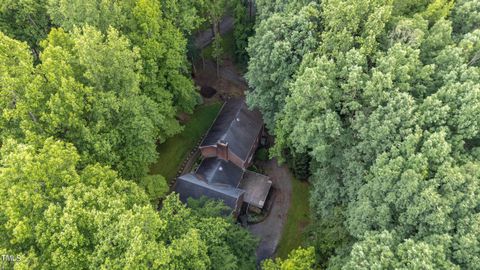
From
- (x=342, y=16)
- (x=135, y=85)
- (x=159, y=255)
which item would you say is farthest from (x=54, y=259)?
(x=342, y=16)

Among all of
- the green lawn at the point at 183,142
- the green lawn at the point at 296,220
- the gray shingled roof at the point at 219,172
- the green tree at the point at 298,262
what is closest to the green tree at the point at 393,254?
the green tree at the point at 298,262

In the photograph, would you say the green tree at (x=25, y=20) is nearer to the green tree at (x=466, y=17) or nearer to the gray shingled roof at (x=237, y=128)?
the gray shingled roof at (x=237, y=128)

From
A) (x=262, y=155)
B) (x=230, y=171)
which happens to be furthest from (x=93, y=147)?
(x=262, y=155)

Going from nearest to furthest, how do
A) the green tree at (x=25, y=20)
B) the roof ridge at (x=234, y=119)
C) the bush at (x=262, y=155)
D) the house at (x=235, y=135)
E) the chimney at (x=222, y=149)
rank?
1. the green tree at (x=25, y=20)
2. the chimney at (x=222, y=149)
3. the house at (x=235, y=135)
4. the roof ridge at (x=234, y=119)
5. the bush at (x=262, y=155)

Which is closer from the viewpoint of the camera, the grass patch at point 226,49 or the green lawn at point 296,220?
the green lawn at point 296,220

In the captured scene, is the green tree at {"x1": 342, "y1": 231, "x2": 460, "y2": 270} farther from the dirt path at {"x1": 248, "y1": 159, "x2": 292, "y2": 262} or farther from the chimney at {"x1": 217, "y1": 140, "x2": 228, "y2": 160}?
the chimney at {"x1": 217, "y1": 140, "x2": 228, "y2": 160}

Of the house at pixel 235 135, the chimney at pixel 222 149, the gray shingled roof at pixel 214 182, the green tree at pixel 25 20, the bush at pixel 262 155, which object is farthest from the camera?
the bush at pixel 262 155
